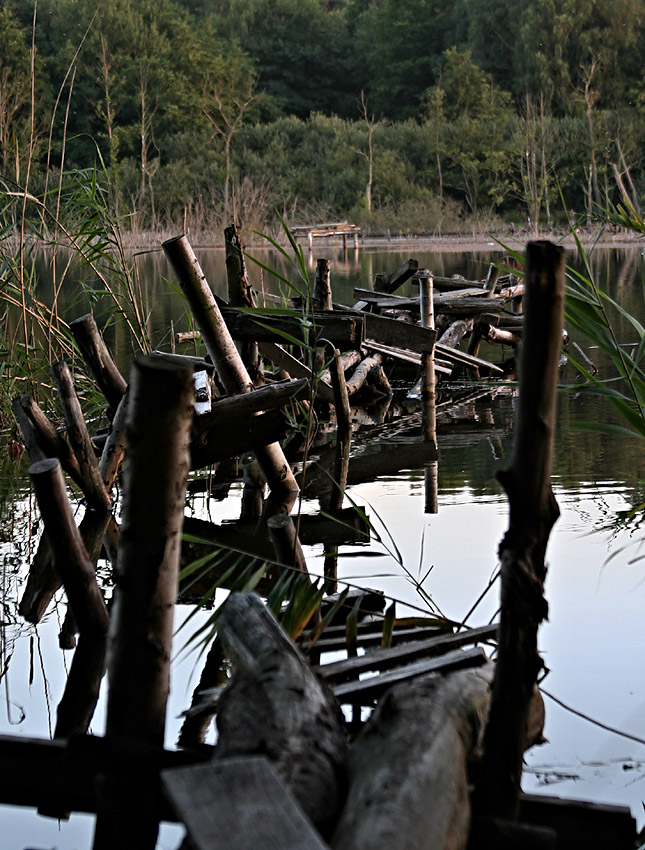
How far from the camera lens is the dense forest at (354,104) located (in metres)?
48.3

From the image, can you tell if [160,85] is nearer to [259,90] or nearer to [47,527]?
[259,90]

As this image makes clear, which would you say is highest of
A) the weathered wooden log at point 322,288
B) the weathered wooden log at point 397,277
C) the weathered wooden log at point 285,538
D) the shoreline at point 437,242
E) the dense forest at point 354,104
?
the dense forest at point 354,104

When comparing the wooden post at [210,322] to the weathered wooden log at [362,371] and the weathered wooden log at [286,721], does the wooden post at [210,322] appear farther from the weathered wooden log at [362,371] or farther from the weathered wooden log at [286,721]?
the weathered wooden log at [286,721]

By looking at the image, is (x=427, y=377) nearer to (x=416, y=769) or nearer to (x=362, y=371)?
(x=362, y=371)

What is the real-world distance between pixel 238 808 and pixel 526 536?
3.50 feet

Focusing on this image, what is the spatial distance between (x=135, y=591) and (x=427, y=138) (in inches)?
2064

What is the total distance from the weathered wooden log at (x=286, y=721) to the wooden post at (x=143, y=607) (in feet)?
0.75

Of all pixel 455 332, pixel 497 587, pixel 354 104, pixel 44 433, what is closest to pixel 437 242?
pixel 455 332

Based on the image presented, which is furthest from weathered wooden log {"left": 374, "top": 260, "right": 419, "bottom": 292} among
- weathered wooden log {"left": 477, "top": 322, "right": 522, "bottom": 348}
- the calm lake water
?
the calm lake water

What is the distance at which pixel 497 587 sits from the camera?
223 inches

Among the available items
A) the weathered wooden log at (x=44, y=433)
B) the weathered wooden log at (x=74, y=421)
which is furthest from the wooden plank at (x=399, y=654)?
the weathered wooden log at (x=74, y=421)

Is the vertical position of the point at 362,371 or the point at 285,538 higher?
the point at 362,371

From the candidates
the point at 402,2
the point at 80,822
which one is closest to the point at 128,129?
the point at 402,2

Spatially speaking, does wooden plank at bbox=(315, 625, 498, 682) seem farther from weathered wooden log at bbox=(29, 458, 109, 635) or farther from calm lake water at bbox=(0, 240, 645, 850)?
weathered wooden log at bbox=(29, 458, 109, 635)
